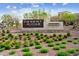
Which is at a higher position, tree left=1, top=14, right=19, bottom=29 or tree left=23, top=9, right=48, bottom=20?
tree left=23, top=9, right=48, bottom=20

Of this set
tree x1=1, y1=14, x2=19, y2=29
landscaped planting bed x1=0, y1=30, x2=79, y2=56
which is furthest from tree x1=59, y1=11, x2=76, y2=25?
tree x1=1, y1=14, x2=19, y2=29

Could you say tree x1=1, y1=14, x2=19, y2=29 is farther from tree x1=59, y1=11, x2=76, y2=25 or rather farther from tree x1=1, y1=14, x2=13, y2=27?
tree x1=59, y1=11, x2=76, y2=25

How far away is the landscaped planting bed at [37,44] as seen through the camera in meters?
2.13

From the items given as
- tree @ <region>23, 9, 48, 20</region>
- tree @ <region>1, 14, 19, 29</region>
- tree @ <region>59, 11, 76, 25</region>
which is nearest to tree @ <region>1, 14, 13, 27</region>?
tree @ <region>1, 14, 19, 29</region>

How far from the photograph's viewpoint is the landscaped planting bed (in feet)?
7.00

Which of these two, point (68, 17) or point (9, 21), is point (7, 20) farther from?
point (68, 17)

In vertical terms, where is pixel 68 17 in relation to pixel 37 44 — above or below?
above

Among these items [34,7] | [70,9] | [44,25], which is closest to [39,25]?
[44,25]

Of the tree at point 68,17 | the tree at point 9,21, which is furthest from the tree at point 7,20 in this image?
the tree at point 68,17

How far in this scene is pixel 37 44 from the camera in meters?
2.21

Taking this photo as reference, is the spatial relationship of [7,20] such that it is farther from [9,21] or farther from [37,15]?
[37,15]

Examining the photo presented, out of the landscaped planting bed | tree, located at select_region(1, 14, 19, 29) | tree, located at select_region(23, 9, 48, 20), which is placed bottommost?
the landscaped planting bed

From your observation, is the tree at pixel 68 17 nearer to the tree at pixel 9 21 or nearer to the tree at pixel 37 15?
Answer: the tree at pixel 37 15

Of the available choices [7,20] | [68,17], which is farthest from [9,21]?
[68,17]
